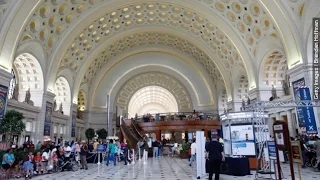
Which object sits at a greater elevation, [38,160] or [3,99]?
[3,99]

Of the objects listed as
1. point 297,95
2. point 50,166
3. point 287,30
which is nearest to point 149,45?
point 287,30

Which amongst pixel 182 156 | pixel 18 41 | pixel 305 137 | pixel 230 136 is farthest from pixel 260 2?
pixel 18 41

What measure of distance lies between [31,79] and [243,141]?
17750 millimetres

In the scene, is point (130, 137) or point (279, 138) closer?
point (279, 138)

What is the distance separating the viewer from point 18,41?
16.1m

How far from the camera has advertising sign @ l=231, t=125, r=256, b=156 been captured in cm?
1120

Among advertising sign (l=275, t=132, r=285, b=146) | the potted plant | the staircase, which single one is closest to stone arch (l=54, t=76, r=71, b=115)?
the staircase

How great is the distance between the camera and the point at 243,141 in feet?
36.9

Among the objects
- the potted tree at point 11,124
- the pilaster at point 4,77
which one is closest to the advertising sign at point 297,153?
the potted tree at point 11,124

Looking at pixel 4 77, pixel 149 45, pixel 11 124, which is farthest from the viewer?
pixel 149 45

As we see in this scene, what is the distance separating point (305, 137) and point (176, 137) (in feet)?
73.3

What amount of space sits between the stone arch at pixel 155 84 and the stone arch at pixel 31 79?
14.3m

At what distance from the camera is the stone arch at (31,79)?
65.1 ft

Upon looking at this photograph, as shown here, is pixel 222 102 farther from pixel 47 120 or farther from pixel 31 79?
pixel 31 79
